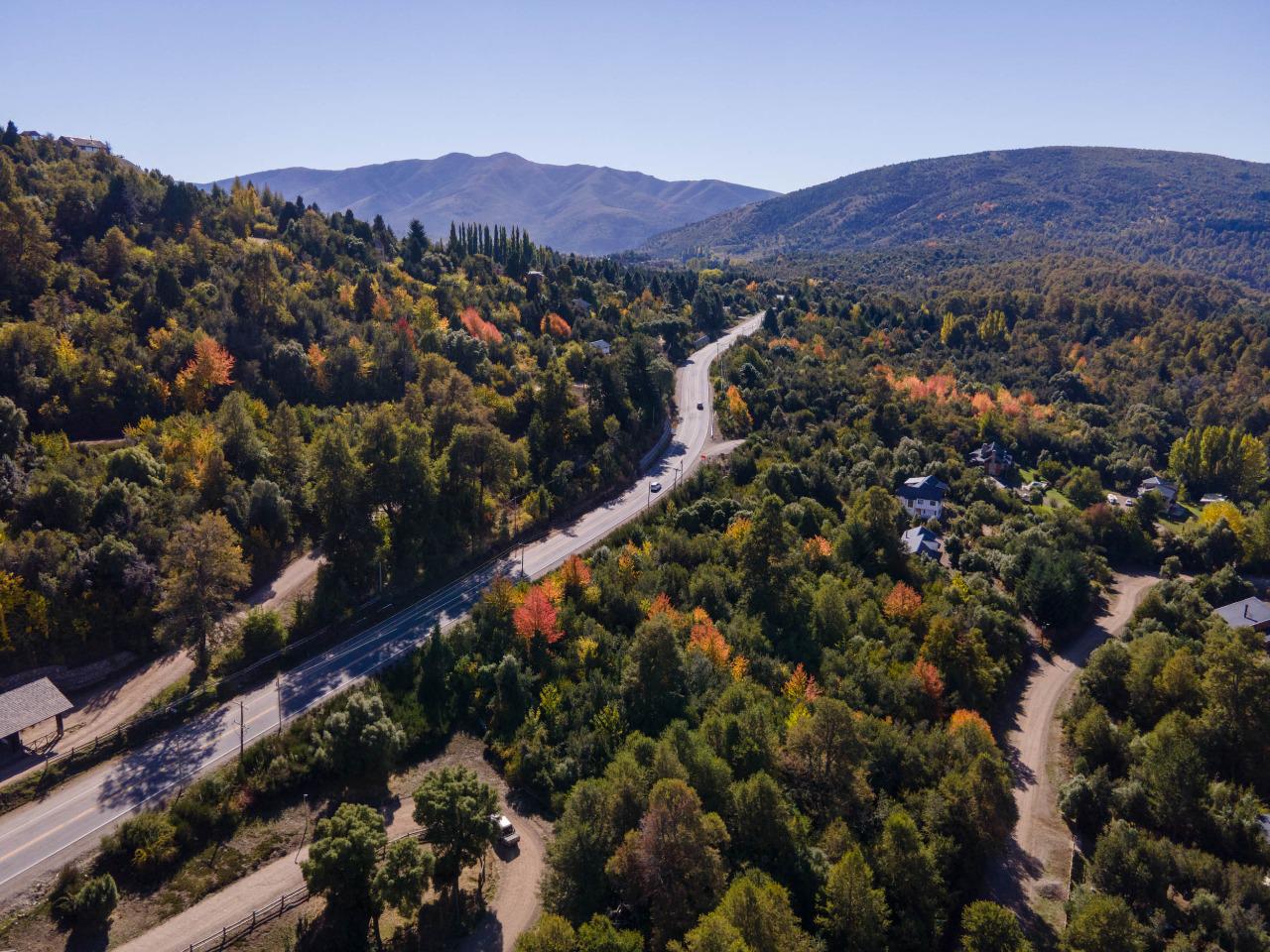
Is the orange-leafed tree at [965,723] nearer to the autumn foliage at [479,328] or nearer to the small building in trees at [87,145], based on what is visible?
the autumn foliage at [479,328]

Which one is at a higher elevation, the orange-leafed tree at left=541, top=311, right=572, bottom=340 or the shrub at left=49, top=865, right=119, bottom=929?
the orange-leafed tree at left=541, top=311, right=572, bottom=340

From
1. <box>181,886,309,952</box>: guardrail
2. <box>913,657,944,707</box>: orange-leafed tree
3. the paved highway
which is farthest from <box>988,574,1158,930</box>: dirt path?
the paved highway

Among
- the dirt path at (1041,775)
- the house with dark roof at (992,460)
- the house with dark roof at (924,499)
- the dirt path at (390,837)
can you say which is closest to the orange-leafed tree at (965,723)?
the dirt path at (1041,775)

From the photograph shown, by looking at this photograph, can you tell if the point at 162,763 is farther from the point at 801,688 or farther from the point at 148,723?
the point at 801,688

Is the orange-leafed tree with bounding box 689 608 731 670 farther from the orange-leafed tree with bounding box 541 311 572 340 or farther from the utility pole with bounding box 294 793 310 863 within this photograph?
the orange-leafed tree with bounding box 541 311 572 340

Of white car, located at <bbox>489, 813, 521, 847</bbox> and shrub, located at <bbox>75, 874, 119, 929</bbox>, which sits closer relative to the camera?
shrub, located at <bbox>75, 874, 119, 929</bbox>

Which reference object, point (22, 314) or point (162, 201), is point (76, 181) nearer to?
point (162, 201)
